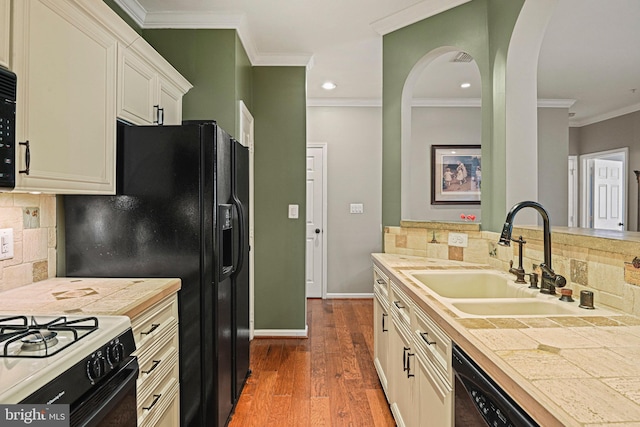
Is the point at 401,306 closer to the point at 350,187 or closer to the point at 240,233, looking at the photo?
the point at 240,233

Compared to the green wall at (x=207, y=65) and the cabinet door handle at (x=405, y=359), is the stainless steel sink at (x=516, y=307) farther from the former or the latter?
the green wall at (x=207, y=65)

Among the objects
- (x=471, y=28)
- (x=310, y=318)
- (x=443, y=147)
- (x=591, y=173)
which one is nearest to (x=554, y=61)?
(x=443, y=147)

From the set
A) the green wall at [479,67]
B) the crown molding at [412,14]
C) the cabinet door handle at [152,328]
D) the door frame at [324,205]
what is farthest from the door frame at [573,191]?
the cabinet door handle at [152,328]

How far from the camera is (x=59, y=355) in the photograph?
3.31ft

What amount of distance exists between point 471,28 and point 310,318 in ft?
10.3

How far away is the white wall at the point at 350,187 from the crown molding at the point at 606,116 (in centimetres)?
362

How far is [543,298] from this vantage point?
5.03 feet

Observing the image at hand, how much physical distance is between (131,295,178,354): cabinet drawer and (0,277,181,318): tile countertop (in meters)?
0.04

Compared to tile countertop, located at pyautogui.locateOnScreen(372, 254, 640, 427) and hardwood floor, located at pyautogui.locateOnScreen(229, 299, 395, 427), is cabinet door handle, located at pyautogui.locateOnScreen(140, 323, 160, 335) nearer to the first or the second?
hardwood floor, located at pyautogui.locateOnScreen(229, 299, 395, 427)

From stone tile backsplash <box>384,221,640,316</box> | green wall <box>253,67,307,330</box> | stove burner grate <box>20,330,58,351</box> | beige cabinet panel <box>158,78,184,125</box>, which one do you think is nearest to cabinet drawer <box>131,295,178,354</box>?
stove burner grate <box>20,330,58,351</box>

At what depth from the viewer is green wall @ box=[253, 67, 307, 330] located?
3.71 metres

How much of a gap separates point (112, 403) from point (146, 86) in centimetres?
178

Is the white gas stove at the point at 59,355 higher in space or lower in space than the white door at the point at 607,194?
lower

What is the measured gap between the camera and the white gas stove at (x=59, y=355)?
895 mm
